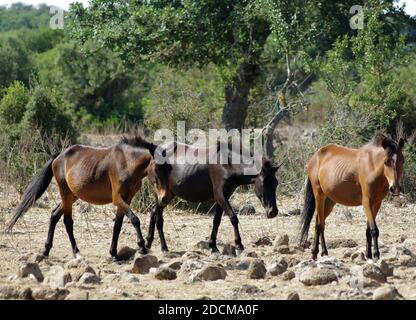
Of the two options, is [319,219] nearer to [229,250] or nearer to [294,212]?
[229,250]

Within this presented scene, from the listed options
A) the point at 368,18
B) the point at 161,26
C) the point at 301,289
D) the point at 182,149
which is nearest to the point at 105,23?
the point at 161,26

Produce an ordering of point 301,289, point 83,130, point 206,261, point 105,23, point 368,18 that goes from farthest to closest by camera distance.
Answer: point 83,130 < point 105,23 < point 368,18 < point 206,261 < point 301,289

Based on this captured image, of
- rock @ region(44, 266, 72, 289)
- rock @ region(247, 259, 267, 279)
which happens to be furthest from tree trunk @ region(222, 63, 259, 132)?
rock @ region(44, 266, 72, 289)

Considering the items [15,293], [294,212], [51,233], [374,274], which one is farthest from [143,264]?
[294,212]

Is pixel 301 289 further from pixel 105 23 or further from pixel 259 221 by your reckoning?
pixel 105 23

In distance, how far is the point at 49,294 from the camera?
791 cm

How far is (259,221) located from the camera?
14742 millimetres

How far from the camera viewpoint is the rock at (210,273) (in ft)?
30.0

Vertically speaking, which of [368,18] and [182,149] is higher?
[368,18]

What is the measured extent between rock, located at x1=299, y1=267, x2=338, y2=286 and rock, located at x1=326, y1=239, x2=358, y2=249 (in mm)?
3181

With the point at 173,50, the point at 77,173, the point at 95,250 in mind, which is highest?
the point at 173,50

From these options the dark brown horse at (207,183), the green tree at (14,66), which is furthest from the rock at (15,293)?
the green tree at (14,66)
